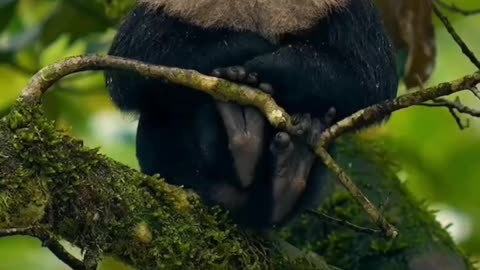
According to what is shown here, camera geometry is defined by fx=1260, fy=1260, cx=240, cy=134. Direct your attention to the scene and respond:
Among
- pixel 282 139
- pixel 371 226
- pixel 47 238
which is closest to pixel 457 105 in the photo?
pixel 282 139

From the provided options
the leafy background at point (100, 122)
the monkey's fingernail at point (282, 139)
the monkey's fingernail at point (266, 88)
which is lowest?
the leafy background at point (100, 122)

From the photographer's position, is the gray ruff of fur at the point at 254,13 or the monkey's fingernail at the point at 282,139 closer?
the monkey's fingernail at the point at 282,139

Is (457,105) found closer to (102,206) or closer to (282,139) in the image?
(282,139)

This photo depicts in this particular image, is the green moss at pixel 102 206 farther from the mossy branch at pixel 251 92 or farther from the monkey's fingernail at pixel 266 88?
the monkey's fingernail at pixel 266 88

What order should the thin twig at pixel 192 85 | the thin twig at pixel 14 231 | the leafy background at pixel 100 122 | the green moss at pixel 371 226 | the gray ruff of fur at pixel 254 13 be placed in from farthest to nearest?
the leafy background at pixel 100 122 → the green moss at pixel 371 226 → the gray ruff of fur at pixel 254 13 → the thin twig at pixel 192 85 → the thin twig at pixel 14 231

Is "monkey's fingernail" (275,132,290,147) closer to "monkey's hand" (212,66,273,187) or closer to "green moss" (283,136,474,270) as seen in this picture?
"monkey's hand" (212,66,273,187)

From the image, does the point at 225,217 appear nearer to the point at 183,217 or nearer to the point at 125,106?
the point at 183,217

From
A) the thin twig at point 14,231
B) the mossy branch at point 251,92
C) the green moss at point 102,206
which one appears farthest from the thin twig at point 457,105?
the thin twig at point 14,231
